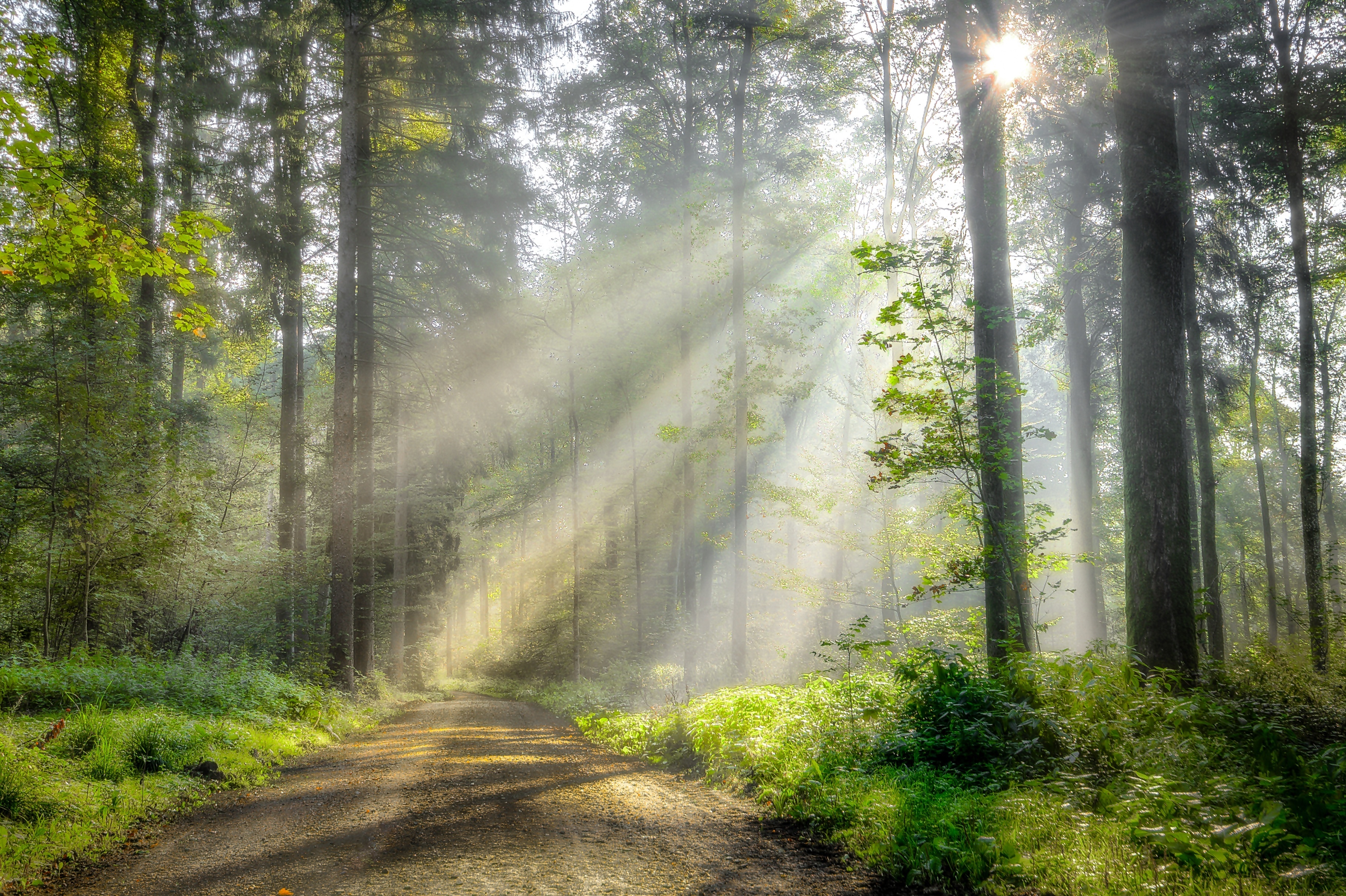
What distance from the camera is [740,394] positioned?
1513 cm

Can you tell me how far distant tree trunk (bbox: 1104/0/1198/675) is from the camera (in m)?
7.07

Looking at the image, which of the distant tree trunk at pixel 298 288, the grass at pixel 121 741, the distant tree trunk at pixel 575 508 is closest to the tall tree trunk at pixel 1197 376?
the distant tree trunk at pixel 575 508

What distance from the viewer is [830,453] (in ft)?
83.2

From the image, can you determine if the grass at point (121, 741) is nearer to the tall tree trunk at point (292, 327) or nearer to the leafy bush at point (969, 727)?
the tall tree trunk at point (292, 327)

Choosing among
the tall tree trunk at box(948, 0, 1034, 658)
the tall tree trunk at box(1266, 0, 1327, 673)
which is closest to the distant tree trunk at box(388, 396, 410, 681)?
the tall tree trunk at box(948, 0, 1034, 658)

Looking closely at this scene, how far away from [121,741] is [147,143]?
12.3 meters

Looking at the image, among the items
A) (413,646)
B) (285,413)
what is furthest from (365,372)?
(413,646)

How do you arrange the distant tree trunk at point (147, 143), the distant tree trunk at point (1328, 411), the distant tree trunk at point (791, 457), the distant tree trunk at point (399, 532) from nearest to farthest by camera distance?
the distant tree trunk at point (147, 143) < the distant tree trunk at point (399, 532) < the distant tree trunk at point (1328, 411) < the distant tree trunk at point (791, 457)

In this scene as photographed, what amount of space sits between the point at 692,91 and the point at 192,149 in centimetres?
1176

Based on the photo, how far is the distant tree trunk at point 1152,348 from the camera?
707 cm

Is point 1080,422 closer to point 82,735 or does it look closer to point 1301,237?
point 1301,237

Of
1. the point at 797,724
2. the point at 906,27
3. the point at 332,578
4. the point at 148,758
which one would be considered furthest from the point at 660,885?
the point at 906,27

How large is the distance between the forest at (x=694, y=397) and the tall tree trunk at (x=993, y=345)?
0.22 feet

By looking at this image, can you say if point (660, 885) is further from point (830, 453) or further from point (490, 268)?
point (830, 453)
